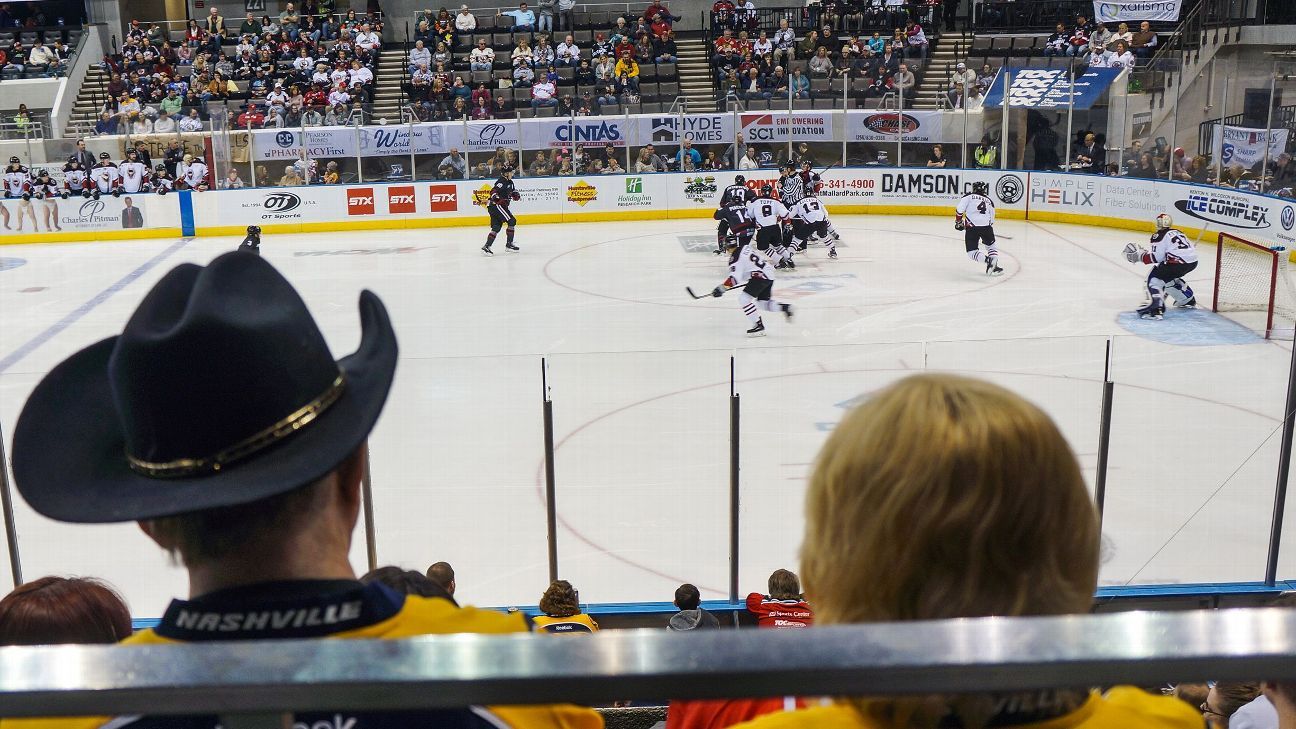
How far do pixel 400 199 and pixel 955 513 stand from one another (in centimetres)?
2257

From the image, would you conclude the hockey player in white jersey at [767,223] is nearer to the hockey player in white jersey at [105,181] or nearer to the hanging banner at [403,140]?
the hanging banner at [403,140]

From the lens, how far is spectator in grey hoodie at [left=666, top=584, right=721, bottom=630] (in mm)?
4195

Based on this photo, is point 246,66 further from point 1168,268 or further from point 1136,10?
point 1168,268

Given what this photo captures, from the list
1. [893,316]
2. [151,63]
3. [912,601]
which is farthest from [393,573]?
[151,63]

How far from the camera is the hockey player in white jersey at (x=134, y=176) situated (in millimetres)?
22500

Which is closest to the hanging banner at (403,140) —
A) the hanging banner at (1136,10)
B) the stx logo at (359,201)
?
the stx logo at (359,201)

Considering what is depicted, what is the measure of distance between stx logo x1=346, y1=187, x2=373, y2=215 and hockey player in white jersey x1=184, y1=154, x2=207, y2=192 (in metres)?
2.55

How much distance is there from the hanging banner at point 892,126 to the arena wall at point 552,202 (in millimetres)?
947

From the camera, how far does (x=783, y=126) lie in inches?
960

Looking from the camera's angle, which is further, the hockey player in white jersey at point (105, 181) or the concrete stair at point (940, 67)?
the concrete stair at point (940, 67)

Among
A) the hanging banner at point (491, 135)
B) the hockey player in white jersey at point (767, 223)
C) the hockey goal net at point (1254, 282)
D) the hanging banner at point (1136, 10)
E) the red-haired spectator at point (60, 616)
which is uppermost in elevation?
the hanging banner at point (1136, 10)

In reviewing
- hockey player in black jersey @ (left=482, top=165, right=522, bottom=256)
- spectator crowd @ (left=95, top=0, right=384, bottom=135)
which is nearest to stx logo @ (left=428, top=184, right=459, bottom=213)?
hockey player in black jersey @ (left=482, top=165, right=522, bottom=256)

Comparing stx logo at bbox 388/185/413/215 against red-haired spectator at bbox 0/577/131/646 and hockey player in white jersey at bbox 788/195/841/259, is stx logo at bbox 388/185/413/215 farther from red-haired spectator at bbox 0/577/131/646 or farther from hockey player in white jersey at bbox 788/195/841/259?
red-haired spectator at bbox 0/577/131/646

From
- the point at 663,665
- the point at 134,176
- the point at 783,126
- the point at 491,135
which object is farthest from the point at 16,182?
the point at 663,665
